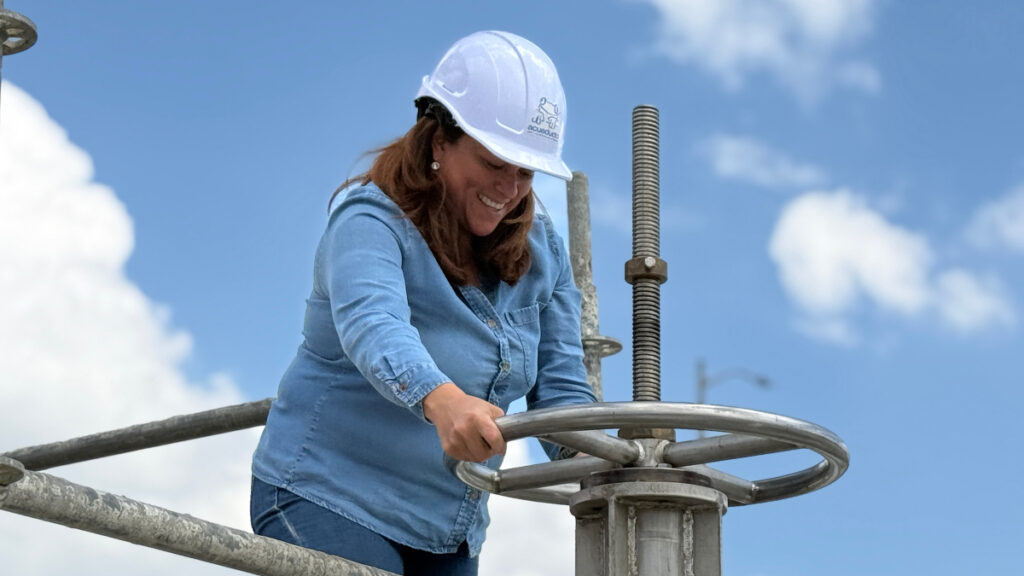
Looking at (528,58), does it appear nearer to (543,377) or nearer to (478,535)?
(543,377)

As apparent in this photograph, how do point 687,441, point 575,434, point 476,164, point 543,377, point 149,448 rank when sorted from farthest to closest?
point 149,448, point 543,377, point 476,164, point 687,441, point 575,434

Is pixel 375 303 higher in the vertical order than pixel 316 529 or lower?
higher

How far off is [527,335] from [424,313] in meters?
0.26

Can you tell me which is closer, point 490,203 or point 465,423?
point 465,423

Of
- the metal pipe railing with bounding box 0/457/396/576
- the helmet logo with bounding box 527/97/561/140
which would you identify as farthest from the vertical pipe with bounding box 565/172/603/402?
the metal pipe railing with bounding box 0/457/396/576

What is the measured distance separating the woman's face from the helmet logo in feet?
0.25

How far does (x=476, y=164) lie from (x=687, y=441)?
0.60 m

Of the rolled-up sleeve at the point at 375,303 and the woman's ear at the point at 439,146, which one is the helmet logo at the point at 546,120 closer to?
the woman's ear at the point at 439,146

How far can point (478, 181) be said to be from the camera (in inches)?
99.0

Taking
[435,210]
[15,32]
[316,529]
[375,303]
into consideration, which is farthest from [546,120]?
[15,32]

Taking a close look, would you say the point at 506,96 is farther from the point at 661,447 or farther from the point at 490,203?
the point at 661,447

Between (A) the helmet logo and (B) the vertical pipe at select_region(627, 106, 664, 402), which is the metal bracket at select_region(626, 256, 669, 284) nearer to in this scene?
(B) the vertical pipe at select_region(627, 106, 664, 402)

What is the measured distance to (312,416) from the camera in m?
2.57

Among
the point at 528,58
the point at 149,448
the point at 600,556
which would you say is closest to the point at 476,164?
the point at 528,58
